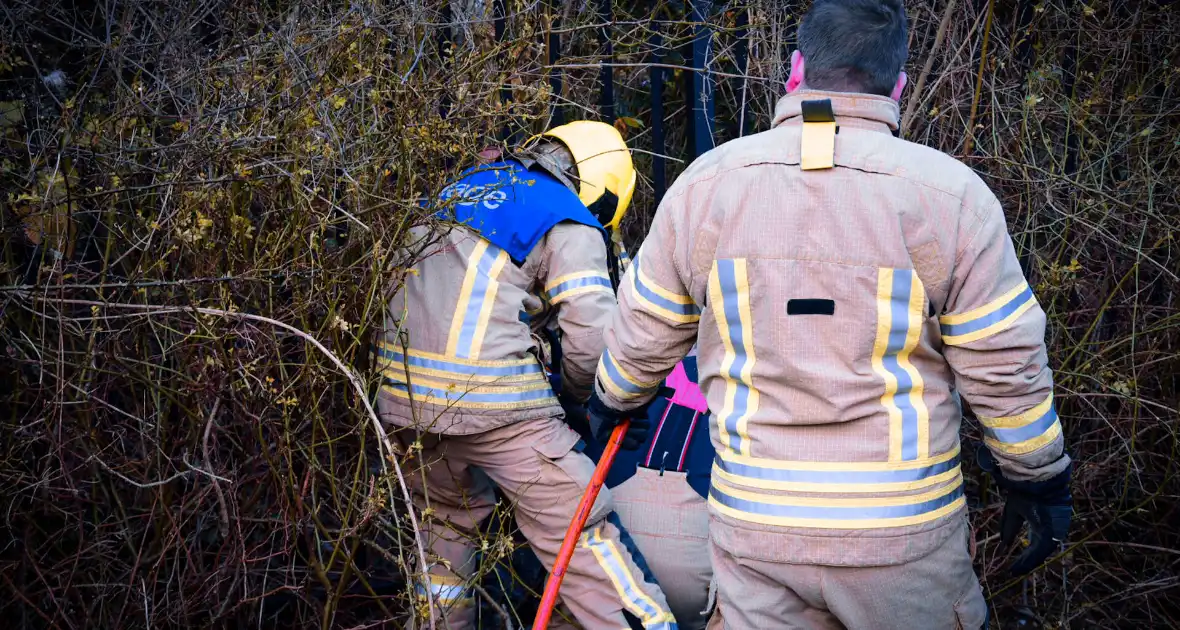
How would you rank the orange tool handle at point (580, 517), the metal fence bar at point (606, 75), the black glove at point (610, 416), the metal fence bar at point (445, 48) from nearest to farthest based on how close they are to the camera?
the black glove at point (610, 416)
the orange tool handle at point (580, 517)
the metal fence bar at point (445, 48)
the metal fence bar at point (606, 75)

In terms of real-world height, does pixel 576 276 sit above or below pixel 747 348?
below

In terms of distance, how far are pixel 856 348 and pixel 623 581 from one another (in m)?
1.38

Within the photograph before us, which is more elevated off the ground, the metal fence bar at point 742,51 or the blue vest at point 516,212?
the metal fence bar at point 742,51

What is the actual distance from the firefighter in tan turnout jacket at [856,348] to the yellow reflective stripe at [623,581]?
919mm

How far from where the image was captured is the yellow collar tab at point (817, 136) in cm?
209

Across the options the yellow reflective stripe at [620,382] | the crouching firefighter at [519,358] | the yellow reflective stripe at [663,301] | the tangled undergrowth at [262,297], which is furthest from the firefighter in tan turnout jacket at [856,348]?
the crouching firefighter at [519,358]

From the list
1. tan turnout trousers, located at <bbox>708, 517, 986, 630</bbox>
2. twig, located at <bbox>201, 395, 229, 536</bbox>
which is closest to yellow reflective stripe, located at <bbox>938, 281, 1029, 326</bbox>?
tan turnout trousers, located at <bbox>708, 517, 986, 630</bbox>

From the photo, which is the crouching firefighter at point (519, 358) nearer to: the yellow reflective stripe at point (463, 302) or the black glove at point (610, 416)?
the yellow reflective stripe at point (463, 302)

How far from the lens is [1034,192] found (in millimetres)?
3785

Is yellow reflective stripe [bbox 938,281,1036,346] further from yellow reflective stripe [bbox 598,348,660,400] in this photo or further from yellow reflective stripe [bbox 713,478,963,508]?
yellow reflective stripe [bbox 598,348,660,400]

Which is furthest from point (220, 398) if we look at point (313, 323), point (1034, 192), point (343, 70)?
point (1034, 192)

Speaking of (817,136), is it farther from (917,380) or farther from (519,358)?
(519,358)

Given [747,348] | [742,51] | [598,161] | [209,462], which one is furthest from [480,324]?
[742,51]

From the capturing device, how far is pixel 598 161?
3.49m
